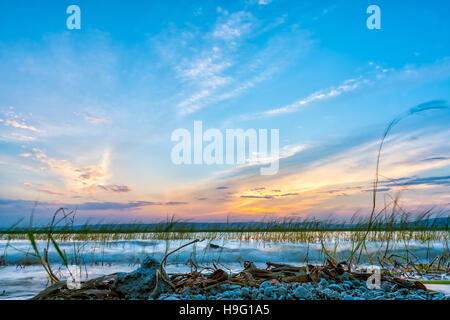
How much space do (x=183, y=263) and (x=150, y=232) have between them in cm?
752

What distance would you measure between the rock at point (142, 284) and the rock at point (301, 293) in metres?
0.94

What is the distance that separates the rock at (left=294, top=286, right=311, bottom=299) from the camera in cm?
221

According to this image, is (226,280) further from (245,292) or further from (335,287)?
(335,287)

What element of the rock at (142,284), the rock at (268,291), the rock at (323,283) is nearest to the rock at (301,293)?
the rock at (268,291)

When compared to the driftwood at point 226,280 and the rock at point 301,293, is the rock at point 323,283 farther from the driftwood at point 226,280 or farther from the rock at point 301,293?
the rock at point 301,293

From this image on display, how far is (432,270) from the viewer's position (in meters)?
4.38

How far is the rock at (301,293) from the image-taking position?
7.23 ft

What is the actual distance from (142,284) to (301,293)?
1.15m

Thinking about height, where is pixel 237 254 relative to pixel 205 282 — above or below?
below

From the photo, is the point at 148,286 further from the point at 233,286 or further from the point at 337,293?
the point at 337,293

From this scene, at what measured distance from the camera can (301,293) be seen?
2.22 metres
